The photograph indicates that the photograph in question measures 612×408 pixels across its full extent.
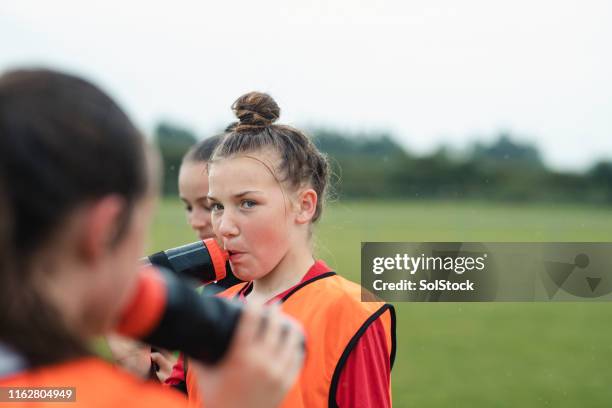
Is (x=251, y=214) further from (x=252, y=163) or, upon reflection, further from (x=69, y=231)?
(x=69, y=231)

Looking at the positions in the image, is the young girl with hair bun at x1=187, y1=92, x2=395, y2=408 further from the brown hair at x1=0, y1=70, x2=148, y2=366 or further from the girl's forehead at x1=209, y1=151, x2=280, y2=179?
the brown hair at x1=0, y1=70, x2=148, y2=366

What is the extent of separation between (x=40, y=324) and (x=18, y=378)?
0.10 meters

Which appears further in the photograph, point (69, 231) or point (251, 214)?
point (251, 214)

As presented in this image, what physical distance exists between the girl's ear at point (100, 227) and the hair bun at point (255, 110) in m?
2.08

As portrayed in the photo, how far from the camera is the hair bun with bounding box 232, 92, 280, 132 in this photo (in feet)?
9.88

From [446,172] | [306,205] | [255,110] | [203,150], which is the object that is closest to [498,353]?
[203,150]

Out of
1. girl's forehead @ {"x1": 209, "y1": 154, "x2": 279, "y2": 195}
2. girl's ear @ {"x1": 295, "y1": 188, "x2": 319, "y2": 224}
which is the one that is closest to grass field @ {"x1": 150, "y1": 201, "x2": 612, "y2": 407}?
girl's ear @ {"x1": 295, "y1": 188, "x2": 319, "y2": 224}

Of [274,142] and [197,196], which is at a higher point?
[274,142]

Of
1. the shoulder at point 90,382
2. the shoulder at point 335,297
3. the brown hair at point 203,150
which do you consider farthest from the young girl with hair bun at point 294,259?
the shoulder at point 90,382

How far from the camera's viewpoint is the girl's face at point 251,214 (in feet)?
9.02

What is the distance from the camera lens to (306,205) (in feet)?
9.75

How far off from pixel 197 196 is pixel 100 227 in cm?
284

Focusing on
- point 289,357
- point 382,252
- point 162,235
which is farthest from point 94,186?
point 162,235

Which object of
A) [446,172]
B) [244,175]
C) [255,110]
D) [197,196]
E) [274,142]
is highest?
[255,110]
